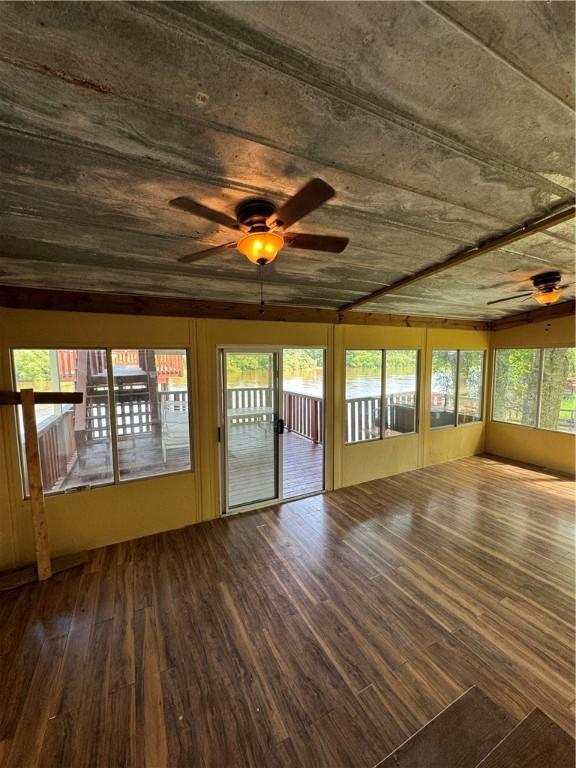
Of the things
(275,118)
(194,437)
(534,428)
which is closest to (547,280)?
(534,428)

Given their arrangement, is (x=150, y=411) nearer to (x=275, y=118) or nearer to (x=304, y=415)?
(x=275, y=118)

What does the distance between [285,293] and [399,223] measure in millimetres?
1637

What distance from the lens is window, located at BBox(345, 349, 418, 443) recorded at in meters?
4.85

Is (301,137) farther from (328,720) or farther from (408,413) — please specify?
(408,413)

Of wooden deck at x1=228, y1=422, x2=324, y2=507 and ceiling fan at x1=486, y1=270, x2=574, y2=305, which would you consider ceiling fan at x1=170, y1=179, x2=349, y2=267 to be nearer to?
wooden deck at x1=228, y1=422, x2=324, y2=507

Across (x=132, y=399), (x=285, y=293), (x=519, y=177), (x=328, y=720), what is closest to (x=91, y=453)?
(x=132, y=399)

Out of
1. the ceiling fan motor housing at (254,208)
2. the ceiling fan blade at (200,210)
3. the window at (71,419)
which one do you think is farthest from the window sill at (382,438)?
the ceiling fan blade at (200,210)

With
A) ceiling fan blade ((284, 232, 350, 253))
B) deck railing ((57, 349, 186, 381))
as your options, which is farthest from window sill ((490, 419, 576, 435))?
deck railing ((57, 349, 186, 381))

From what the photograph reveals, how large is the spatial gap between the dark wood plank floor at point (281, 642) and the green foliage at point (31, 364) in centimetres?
187

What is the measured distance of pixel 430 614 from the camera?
2.38 meters

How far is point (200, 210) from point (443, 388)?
5.54 meters

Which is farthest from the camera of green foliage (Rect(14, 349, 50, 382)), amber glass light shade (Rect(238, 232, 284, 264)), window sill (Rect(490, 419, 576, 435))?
window sill (Rect(490, 419, 576, 435))

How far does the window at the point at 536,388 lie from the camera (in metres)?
5.22

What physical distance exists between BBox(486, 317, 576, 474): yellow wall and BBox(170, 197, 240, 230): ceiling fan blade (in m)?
6.01
